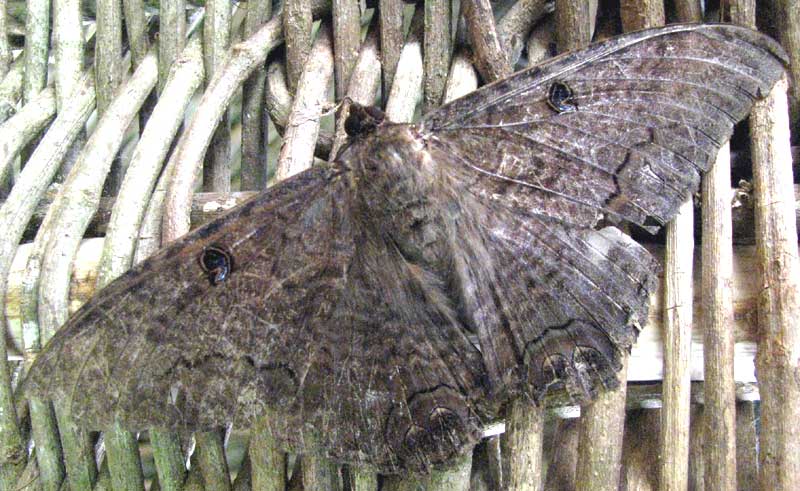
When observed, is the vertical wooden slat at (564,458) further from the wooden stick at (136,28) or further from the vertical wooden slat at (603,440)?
the wooden stick at (136,28)

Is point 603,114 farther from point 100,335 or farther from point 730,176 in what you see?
point 100,335

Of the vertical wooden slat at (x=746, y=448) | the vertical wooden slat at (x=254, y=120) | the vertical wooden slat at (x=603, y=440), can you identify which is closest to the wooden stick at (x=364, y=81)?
the vertical wooden slat at (x=254, y=120)

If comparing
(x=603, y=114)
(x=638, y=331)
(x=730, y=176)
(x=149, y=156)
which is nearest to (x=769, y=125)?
(x=730, y=176)

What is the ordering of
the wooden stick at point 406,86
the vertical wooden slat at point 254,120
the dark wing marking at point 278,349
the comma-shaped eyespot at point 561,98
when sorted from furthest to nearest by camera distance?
the vertical wooden slat at point 254,120
the wooden stick at point 406,86
the comma-shaped eyespot at point 561,98
the dark wing marking at point 278,349

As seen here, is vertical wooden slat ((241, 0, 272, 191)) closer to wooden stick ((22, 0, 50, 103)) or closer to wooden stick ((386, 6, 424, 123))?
wooden stick ((386, 6, 424, 123))

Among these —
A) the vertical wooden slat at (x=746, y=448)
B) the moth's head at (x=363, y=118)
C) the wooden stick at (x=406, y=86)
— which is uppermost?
the wooden stick at (x=406, y=86)

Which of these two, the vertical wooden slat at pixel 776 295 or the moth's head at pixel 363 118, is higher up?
the moth's head at pixel 363 118

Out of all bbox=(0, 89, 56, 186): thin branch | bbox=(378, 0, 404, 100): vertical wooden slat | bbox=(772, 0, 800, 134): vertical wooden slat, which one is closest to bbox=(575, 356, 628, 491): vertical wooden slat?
bbox=(772, 0, 800, 134): vertical wooden slat

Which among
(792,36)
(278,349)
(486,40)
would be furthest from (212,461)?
(792,36)
